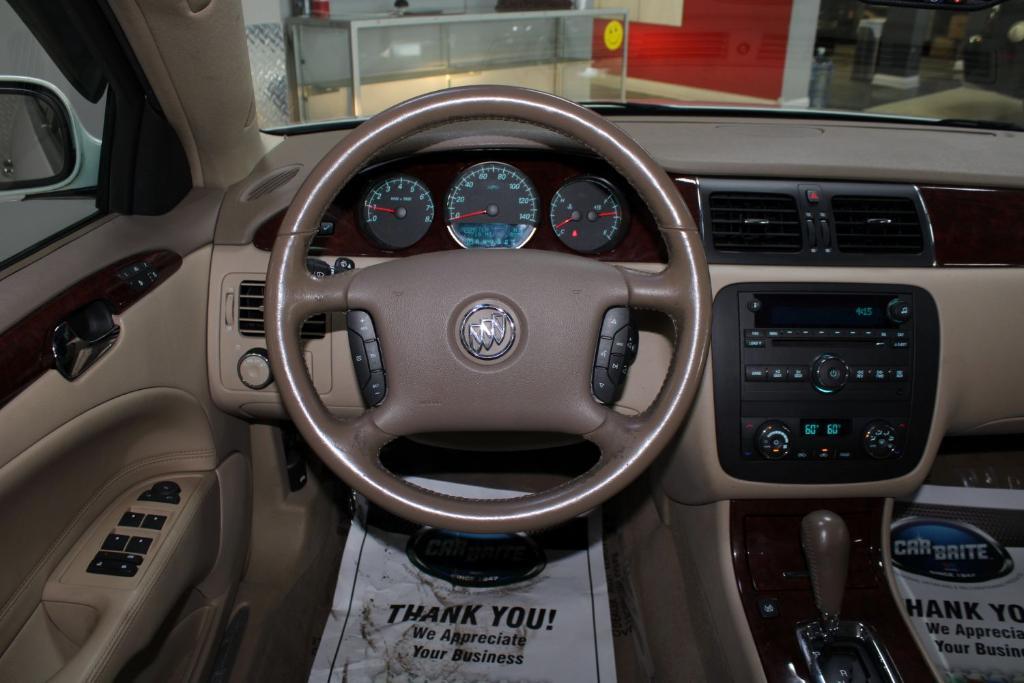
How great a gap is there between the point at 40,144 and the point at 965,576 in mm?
2266

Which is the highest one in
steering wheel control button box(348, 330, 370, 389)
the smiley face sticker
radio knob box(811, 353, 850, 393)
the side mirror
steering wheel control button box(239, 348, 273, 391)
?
the smiley face sticker

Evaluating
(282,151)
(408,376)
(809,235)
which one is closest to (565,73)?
(282,151)

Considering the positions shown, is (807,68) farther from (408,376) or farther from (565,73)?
(408,376)

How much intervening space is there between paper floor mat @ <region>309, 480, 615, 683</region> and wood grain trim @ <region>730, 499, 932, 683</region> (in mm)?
353

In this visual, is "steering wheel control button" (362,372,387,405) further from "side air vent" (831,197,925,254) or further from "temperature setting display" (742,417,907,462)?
"side air vent" (831,197,925,254)

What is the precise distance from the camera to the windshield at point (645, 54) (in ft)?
7.35

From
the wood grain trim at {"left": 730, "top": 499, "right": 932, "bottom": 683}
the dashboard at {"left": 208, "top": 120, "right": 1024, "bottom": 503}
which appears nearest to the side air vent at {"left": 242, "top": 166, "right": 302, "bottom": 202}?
the dashboard at {"left": 208, "top": 120, "right": 1024, "bottom": 503}

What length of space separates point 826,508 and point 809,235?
0.58 m

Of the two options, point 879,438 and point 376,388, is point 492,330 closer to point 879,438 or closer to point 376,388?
point 376,388

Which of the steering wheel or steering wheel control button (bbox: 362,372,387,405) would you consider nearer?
the steering wheel

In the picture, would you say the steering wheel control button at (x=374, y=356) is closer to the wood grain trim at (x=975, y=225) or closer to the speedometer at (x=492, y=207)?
the speedometer at (x=492, y=207)

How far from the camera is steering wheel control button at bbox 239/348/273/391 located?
5.25 feet

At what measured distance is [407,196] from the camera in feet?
5.15

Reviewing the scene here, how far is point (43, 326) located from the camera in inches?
47.2
